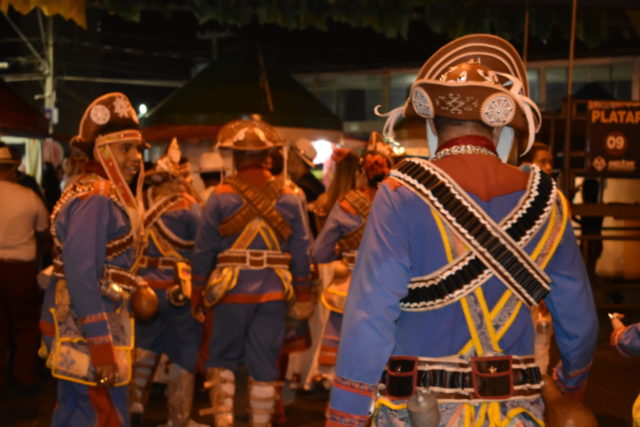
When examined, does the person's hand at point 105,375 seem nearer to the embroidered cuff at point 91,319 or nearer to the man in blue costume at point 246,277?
the embroidered cuff at point 91,319

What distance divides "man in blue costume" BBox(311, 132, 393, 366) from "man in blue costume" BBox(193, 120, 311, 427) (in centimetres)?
59

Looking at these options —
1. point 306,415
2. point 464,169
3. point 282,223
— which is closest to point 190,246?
point 282,223

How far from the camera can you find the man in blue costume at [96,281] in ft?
16.5

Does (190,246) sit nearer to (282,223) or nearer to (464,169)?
(282,223)

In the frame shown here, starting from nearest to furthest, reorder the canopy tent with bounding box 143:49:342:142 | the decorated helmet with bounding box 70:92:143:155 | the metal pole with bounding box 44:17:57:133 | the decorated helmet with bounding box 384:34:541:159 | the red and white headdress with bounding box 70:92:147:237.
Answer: the decorated helmet with bounding box 384:34:541:159 → the red and white headdress with bounding box 70:92:147:237 → the decorated helmet with bounding box 70:92:143:155 → the canopy tent with bounding box 143:49:342:142 → the metal pole with bounding box 44:17:57:133

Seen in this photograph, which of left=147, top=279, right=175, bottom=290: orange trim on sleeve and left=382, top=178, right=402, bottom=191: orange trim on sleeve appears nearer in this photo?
left=382, top=178, right=402, bottom=191: orange trim on sleeve

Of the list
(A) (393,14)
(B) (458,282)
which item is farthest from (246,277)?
(B) (458,282)

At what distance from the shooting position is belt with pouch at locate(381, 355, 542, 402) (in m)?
3.16

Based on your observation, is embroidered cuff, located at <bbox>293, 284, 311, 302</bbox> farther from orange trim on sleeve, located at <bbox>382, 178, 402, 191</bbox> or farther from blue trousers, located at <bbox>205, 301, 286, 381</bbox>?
orange trim on sleeve, located at <bbox>382, 178, 402, 191</bbox>

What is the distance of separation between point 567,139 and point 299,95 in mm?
7275

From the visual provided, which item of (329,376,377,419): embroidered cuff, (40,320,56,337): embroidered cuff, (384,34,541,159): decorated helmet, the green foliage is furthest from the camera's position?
the green foliage

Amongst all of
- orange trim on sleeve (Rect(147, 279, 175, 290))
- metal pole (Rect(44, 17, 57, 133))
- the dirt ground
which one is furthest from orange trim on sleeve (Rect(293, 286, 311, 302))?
metal pole (Rect(44, 17, 57, 133))

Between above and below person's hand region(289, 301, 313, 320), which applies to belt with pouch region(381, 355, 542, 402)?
above

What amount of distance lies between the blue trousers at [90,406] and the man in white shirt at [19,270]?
4.17 m
